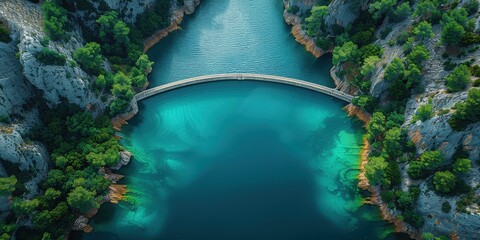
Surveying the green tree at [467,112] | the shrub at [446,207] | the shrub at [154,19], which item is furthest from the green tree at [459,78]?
the shrub at [154,19]

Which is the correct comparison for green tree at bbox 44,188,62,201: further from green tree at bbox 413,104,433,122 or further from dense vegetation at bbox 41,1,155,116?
green tree at bbox 413,104,433,122

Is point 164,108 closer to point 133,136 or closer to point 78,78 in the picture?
point 133,136

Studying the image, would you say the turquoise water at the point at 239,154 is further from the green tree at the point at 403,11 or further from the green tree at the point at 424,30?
the green tree at the point at 424,30

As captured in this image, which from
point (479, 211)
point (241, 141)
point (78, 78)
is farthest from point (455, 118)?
point (78, 78)

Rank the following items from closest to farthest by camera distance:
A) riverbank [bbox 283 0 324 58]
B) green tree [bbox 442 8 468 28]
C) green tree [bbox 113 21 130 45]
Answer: green tree [bbox 442 8 468 28]
green tree [bbox 113 21 130 45]
riverbank [bbox 283 0 324 58]

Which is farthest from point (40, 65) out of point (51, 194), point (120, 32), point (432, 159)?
point (432, 159)

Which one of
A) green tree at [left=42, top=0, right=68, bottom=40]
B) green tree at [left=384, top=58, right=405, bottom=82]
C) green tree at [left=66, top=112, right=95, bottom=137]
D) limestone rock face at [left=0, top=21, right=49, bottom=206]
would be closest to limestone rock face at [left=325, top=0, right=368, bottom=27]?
green tree at [left=384, top=58, right=405, bottom=82]
